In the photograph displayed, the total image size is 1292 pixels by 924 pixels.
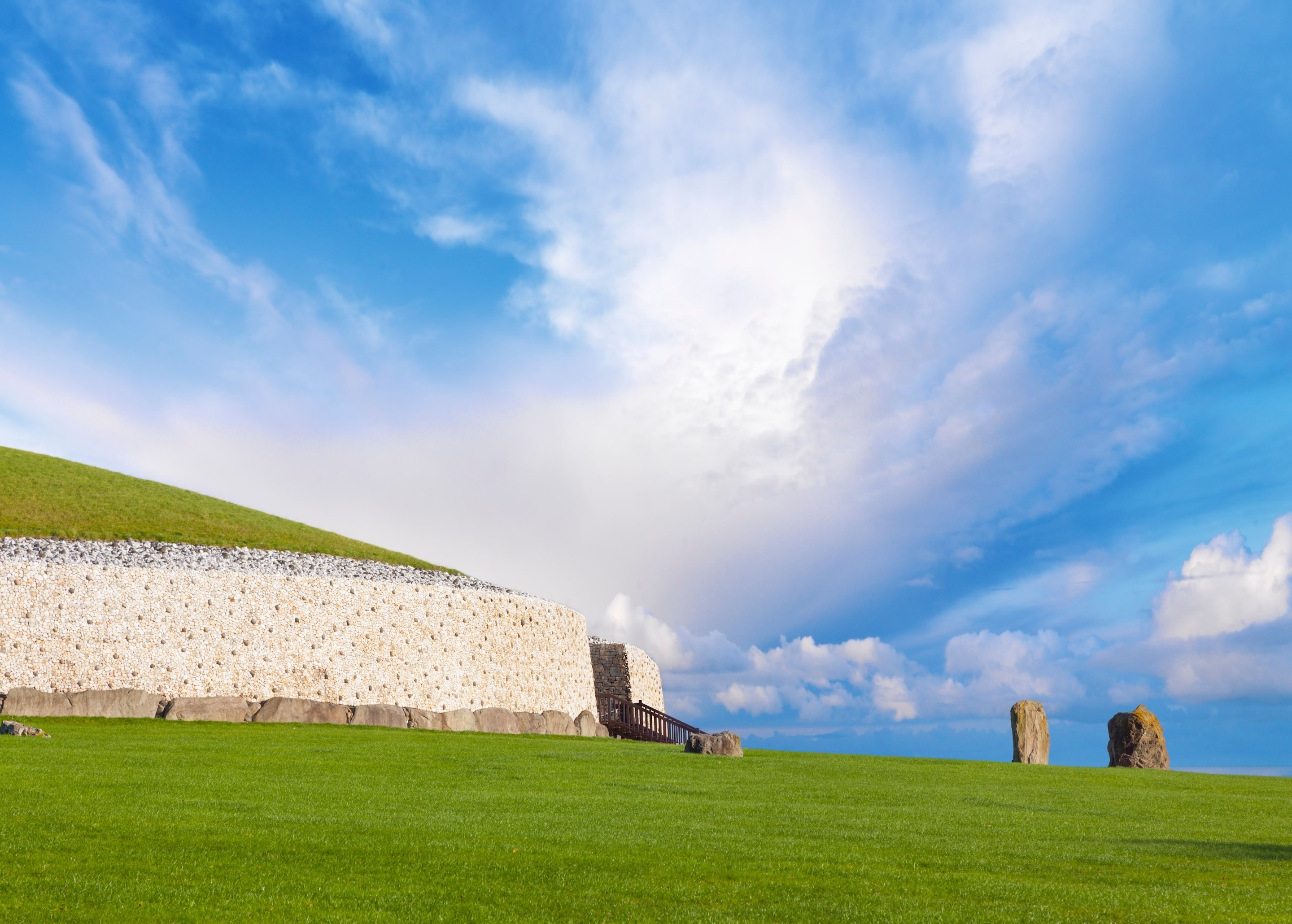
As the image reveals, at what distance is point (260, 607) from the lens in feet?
100

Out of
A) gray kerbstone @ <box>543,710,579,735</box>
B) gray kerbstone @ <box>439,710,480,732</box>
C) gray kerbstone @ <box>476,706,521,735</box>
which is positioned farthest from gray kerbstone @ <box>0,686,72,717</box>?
gray kerbstone @ <box>543,710,579,735</box>

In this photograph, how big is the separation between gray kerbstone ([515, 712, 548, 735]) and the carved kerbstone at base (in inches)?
438

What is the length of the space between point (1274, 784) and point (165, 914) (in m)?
25.7

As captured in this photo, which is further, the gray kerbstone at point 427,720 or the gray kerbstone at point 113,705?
the gray kerbstone at point 427,720

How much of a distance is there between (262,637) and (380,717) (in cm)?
522

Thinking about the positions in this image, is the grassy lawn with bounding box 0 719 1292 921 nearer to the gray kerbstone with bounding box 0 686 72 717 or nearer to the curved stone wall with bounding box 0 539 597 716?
the gray kerbstone with bounding box 0 686 72 717

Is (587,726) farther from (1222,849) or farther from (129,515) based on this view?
(1222,849)

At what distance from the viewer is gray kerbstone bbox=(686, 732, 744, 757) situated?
2466 cm

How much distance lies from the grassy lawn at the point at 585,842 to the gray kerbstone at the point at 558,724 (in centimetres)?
1166

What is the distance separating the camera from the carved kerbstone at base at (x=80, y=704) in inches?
990

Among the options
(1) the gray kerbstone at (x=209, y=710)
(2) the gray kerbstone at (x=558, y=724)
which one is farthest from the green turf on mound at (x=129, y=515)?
(2) the gray kerbstone at (x=558, y=724)

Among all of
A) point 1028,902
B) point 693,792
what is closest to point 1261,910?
point 1028,902

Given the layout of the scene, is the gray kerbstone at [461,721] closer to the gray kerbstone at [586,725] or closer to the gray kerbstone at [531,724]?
the gray kerbstone at [531,724]

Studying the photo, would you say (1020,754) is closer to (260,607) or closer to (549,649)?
(549,649)
